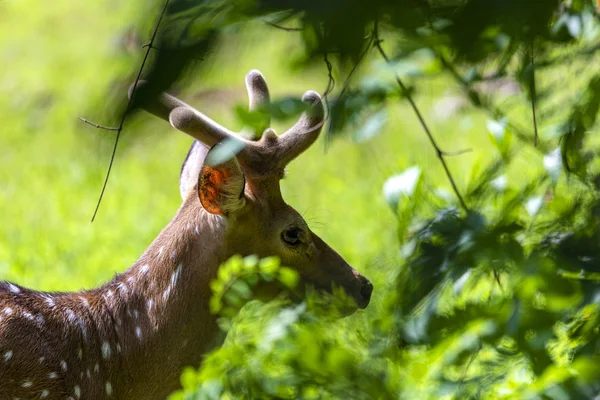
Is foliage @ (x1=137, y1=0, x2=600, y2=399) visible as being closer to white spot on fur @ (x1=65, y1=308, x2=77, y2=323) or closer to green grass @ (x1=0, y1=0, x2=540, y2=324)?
green grass @ (x1=0, y1=0, x2=540, y2=324)

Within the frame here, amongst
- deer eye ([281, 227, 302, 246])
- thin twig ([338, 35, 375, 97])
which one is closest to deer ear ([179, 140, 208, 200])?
deer eye ([281, 227, 302, 246])

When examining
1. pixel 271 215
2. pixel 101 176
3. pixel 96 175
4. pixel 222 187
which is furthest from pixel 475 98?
pixel 101 176

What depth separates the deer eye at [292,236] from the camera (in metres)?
4.05

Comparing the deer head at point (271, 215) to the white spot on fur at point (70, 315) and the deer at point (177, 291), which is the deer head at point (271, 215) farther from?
the white spot on fur at point (70, 315)

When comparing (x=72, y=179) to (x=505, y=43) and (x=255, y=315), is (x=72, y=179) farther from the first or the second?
(x=505, y=43)

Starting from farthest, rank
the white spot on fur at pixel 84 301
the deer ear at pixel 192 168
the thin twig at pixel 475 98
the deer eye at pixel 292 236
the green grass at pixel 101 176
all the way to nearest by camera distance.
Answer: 1. the green grass at pixel 101 176
2. the deer ear at pixel 192 168
3. the deer eye at pixel 292 236
4. the white spot on fur at pixel 84 301
5. the thin twig at pixel 475 98

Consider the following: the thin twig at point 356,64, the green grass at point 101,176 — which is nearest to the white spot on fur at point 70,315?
the green grass at point 101,176

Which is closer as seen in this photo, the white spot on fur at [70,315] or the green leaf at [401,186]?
A: the green leaf at [401,186]

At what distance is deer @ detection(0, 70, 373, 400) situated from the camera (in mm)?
3596

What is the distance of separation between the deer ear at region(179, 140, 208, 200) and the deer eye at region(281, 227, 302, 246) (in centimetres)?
50

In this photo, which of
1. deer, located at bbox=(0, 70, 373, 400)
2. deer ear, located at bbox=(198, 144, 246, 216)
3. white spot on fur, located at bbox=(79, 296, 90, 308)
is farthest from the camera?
white spot on fur, located at bbox=(79, 296, 90, 308)

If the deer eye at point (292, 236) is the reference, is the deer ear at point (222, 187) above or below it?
above

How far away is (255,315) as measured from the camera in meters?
2.73

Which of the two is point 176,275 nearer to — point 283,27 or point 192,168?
point 192,168
